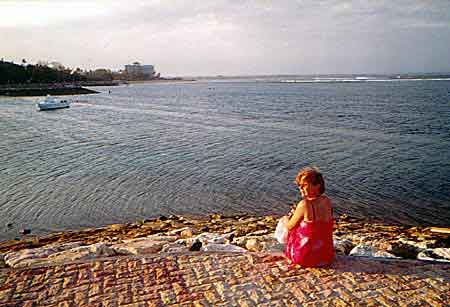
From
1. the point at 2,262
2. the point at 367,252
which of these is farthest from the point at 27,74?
the point at 367,252

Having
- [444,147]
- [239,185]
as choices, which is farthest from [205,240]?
[444,147]

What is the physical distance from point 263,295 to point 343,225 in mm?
6876

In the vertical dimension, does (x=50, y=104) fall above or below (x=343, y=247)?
above

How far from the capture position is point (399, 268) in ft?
20.4

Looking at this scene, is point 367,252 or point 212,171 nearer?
point 367,252

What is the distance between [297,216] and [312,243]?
18.4 inches

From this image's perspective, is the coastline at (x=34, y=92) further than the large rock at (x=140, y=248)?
Yes

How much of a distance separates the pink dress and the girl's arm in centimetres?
7

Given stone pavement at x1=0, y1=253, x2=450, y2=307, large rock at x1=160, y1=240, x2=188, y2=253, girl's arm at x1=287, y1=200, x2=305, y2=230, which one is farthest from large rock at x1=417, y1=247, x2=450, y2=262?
large rock at x1=160, y1=240, x2=188, y2=253

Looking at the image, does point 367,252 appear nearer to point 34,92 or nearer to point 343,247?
point 343,247

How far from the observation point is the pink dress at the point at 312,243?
597 cm

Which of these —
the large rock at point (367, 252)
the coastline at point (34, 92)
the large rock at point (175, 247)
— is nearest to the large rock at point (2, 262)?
the large rock at point (175, 247)

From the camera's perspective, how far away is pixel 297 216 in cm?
598

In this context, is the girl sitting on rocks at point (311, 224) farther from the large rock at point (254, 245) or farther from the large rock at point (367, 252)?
the large rock at point (254, 245)
